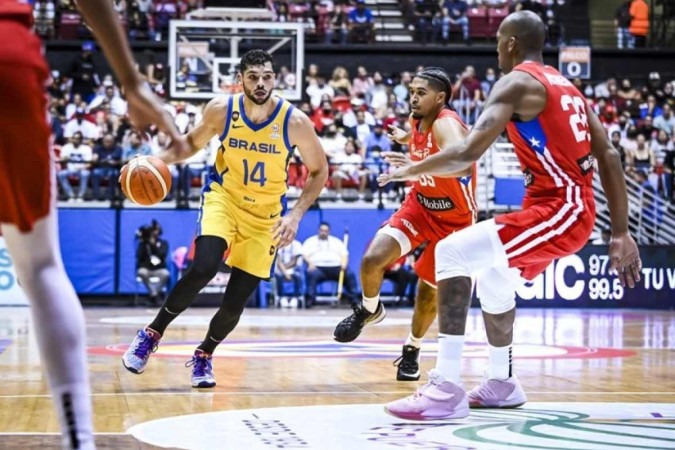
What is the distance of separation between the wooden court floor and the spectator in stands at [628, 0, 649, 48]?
1561 centimetres

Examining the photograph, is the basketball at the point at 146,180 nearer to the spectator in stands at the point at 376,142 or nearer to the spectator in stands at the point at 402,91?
the spectator in stands at the point at 376,142

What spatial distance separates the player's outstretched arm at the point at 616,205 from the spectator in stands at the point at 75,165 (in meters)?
13.6

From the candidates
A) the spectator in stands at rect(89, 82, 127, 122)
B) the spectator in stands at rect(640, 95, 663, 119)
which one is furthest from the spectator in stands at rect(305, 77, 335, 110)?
the spectator in stands at rect(640, 95, 663, 119)

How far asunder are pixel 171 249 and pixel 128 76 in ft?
52.0

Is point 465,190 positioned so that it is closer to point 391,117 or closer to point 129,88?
point 129,88

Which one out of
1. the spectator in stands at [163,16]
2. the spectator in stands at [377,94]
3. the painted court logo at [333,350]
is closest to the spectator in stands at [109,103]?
the spectator in stands at [163,16]

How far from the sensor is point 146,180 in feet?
20.9

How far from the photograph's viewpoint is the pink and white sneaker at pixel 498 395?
5613 mm

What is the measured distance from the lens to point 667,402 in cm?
576

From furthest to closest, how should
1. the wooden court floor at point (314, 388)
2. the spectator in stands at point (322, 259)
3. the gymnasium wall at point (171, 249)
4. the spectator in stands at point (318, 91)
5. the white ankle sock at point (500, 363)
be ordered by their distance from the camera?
1. the spectator in stands at point (318, 91)
2. the gymnasium wall at point (171, 249)
3. the spectator in stands at point (322, 259)
4. the white ankle sock at point (500, 363)
5. the wooden court floor at point (314, 388)

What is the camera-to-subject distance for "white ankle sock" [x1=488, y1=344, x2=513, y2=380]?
5719 mm

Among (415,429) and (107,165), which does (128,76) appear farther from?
(107,165)

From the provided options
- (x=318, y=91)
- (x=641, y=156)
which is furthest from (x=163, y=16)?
(x=641, y=156)

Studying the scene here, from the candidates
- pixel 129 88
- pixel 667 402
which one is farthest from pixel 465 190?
pixel 129 88
